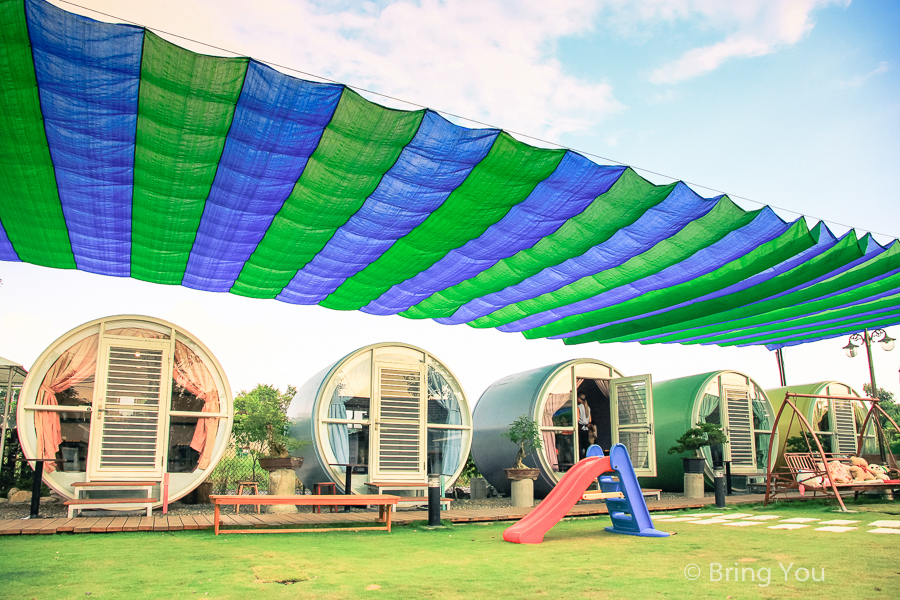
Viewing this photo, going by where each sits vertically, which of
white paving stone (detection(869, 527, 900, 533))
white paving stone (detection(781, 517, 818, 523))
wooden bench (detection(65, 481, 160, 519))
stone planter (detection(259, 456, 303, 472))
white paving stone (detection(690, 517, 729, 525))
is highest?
stone planter (detection(259, 456, 303, 472))

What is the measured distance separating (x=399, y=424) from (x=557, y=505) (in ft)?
13.5

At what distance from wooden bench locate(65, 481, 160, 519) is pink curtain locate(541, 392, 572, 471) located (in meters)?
6.39

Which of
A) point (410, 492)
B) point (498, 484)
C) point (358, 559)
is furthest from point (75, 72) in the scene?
point (498, 484)

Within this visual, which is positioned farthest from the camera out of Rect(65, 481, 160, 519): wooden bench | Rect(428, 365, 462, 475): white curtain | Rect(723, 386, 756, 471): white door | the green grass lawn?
Rect(723, 386, 756, 471): white door

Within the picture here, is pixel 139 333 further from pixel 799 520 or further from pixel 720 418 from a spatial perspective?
pixel 720 418

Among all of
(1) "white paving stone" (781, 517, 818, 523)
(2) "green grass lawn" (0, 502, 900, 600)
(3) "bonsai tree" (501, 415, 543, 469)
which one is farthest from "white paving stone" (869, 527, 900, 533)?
(3) "bonsai tree" (501, 415, 543, 469)

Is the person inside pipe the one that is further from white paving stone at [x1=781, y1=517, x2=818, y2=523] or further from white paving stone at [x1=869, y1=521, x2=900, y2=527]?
white paving stone at [x1=869, y1=521, x2=900, y2=527]

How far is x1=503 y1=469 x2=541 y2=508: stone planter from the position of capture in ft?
33.2

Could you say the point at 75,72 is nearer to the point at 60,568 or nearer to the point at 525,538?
the point at 60,568

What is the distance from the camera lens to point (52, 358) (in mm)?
8234

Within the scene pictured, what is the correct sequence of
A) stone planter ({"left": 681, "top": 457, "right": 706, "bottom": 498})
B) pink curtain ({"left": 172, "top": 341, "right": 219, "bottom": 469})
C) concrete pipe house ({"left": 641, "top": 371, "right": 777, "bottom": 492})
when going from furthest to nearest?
1. concrete pipe house ({"left": 641, "top": 371, "right": 777, "bottom": 492})
2. stone planter ({"left": 681, "top": 457, "right": 706, "bottom": 498})
3. pink curtain ({"left": 172, "top": 341, "right": 219, "bottom": 469})

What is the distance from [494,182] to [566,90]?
1.53 metres

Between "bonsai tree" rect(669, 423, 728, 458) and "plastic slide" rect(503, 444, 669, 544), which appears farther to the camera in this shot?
"bonsai tree" rect(669, 423, 728, 458)

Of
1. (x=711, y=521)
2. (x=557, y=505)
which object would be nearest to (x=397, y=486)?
(x=557, y=505)
